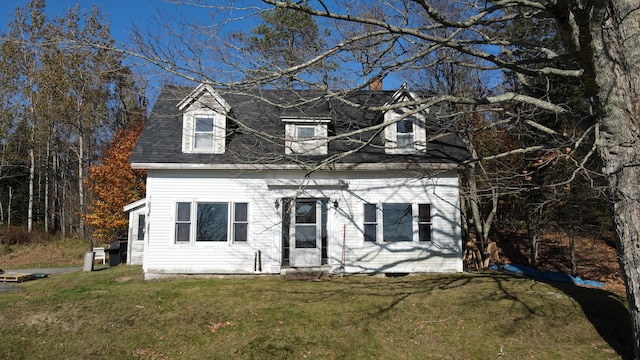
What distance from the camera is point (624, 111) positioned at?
627 cm

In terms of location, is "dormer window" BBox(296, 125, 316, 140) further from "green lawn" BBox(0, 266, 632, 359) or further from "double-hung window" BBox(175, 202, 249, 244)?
"green lawn" BBox(0, 266, 632, 359)

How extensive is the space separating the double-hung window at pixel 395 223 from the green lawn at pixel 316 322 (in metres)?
2.28

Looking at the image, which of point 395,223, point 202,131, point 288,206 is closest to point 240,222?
point 288,206

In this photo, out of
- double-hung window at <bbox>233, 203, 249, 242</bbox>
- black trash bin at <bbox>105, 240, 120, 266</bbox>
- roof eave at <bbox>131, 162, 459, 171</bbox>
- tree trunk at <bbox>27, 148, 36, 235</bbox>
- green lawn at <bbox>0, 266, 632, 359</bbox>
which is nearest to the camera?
green lawn at <bbox>0, 266, 632, 359</bbox>

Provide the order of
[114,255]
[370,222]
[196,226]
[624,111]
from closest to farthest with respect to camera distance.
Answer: [624,111] → [196,226] → [370,222] → [114,255]

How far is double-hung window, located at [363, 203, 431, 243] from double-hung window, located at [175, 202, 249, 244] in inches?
158

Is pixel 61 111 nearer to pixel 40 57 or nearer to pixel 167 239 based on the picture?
pixel 40 57

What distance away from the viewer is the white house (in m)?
12.9

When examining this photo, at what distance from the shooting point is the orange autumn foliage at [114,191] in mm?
23188

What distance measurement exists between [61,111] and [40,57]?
12.9ft

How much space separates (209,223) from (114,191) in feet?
44.1

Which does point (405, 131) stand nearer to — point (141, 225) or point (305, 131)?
point (305, 131)

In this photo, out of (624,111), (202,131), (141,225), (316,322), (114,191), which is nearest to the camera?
(624,111)

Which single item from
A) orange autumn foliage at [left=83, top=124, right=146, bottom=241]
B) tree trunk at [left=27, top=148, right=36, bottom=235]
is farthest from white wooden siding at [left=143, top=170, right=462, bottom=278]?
tree trunk at [left=27, top=148, right=36, bottom=235]
